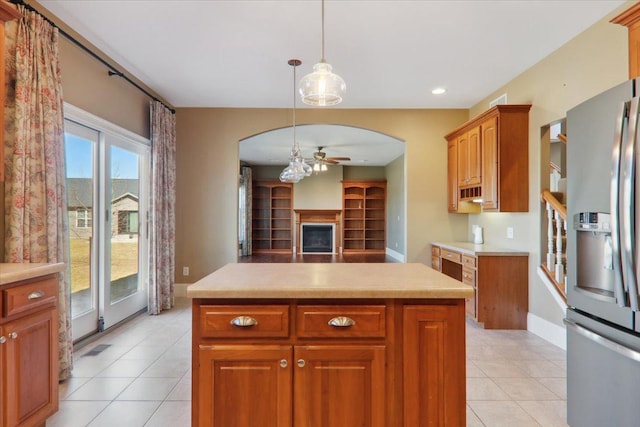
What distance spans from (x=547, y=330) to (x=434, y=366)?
2.76 meters

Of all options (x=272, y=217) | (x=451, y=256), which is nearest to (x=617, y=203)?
(x=451, y=256)

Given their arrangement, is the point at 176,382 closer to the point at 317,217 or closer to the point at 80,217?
the point at 80,217

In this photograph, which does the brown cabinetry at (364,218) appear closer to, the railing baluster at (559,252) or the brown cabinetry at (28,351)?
the railing baluster at (559,252)

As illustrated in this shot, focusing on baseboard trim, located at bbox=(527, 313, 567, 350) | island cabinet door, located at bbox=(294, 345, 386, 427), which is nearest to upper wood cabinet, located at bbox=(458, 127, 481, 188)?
baseboard trim, located at bbox=(527, 313, 567, 350)

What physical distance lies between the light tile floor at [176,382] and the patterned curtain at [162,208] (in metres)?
0.74

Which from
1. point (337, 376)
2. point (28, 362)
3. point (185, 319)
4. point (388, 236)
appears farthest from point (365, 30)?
point (388, 236)

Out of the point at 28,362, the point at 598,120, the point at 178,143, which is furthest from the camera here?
the point at 178,143

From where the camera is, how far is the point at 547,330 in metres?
3.60

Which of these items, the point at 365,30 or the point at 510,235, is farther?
the point at 510,235

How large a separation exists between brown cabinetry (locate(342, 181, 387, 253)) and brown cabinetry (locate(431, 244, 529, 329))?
715cm

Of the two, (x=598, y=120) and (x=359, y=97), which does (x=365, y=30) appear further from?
(x=598, y=120)

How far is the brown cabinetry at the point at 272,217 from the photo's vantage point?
36.1 ft

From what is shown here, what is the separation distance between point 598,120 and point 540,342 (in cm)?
268

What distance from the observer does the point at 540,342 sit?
Result: 3.55 metres
